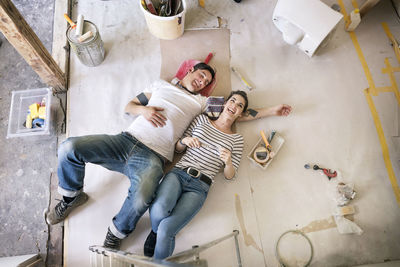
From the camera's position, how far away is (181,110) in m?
2.14

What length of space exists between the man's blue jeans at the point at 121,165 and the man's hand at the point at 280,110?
97 cm

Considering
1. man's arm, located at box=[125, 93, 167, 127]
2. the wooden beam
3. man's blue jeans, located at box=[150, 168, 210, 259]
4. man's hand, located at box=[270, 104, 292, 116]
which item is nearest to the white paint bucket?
man's arm, located at box=[125, 93, 167, 127]

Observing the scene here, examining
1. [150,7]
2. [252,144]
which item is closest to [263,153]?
[252,144]

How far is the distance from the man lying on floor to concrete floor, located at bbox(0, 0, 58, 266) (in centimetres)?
17

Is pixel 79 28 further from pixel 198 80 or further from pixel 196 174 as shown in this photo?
pixel 196 174

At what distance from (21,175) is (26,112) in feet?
1.63

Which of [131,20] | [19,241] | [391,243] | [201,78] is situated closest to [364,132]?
[391,243]

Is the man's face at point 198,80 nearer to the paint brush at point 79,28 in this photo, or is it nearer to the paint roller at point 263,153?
the paint roller at point 263,153

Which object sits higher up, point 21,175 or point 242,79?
point 242,79

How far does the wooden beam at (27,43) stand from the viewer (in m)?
1.77

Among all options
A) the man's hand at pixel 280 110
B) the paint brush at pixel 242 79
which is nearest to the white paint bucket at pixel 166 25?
the paint brush at pixel 242 79

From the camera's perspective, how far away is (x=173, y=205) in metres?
1.88

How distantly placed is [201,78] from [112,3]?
1253 millimetres

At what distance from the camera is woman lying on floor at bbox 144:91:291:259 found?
1830 mm
